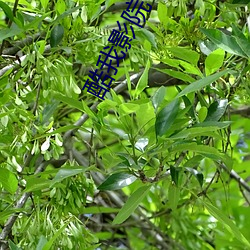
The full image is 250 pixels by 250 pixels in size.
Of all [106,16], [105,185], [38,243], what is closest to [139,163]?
Result: [105,185]

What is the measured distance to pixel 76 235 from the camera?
811 mm

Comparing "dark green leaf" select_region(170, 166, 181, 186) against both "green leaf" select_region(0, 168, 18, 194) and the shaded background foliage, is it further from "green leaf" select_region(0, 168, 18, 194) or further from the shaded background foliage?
"green leaf" select_region(0, 168, 18, 194)

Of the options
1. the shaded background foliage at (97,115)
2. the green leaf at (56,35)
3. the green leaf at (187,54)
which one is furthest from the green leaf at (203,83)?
the green leaf at (56,35)

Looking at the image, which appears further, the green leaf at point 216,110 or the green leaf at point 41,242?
the green leaf at point 216,110

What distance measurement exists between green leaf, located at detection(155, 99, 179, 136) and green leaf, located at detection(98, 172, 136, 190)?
8 centimetres

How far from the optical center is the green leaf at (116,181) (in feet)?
2.67

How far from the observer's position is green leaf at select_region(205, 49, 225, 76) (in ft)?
2.79

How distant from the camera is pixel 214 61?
0.85 m

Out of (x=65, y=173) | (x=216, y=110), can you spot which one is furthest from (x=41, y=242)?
(x=216, y=110)

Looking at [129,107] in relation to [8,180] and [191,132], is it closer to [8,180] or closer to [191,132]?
[191,132]

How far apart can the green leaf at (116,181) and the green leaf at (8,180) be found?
0.11 meters

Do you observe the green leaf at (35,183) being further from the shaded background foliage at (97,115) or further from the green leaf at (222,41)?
the green leaf at (222,41)

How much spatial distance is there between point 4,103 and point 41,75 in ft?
0.20

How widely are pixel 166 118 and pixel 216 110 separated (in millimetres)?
122
